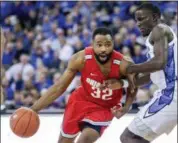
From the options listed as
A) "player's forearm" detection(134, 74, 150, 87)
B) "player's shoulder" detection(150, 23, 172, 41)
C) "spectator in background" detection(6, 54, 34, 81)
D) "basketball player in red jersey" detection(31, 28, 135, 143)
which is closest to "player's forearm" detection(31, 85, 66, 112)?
"basketball player in red jersey" detection(31, 28, 135, 143)

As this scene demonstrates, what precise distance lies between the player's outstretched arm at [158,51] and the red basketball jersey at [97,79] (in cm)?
54

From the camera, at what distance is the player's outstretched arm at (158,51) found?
466 cm

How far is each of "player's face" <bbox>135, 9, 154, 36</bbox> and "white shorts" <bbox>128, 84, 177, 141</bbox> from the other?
0.53m

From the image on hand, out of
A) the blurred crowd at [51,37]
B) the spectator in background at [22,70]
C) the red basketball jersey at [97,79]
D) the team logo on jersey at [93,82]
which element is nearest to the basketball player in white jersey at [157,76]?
the red basketball jersey at [97,79]

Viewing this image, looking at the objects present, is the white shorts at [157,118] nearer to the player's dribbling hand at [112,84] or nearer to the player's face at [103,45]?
the player's dribbling hand at [112,84]

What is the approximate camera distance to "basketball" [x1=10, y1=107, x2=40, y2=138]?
205 inches

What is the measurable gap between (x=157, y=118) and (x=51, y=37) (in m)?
7.90

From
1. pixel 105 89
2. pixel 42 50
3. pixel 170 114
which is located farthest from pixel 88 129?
pixel 42 50

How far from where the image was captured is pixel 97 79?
5.27 meters

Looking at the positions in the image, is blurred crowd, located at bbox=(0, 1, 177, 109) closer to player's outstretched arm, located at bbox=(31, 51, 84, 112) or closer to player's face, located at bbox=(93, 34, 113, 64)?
player's outstretched arm, located at bbox=(31, 51, 84, 112)

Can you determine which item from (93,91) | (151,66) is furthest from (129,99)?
(151,66)

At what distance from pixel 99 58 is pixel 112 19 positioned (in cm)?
732

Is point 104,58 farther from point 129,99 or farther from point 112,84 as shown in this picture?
point 129,99

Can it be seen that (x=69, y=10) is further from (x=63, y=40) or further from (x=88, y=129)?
(x=88, y=129)
